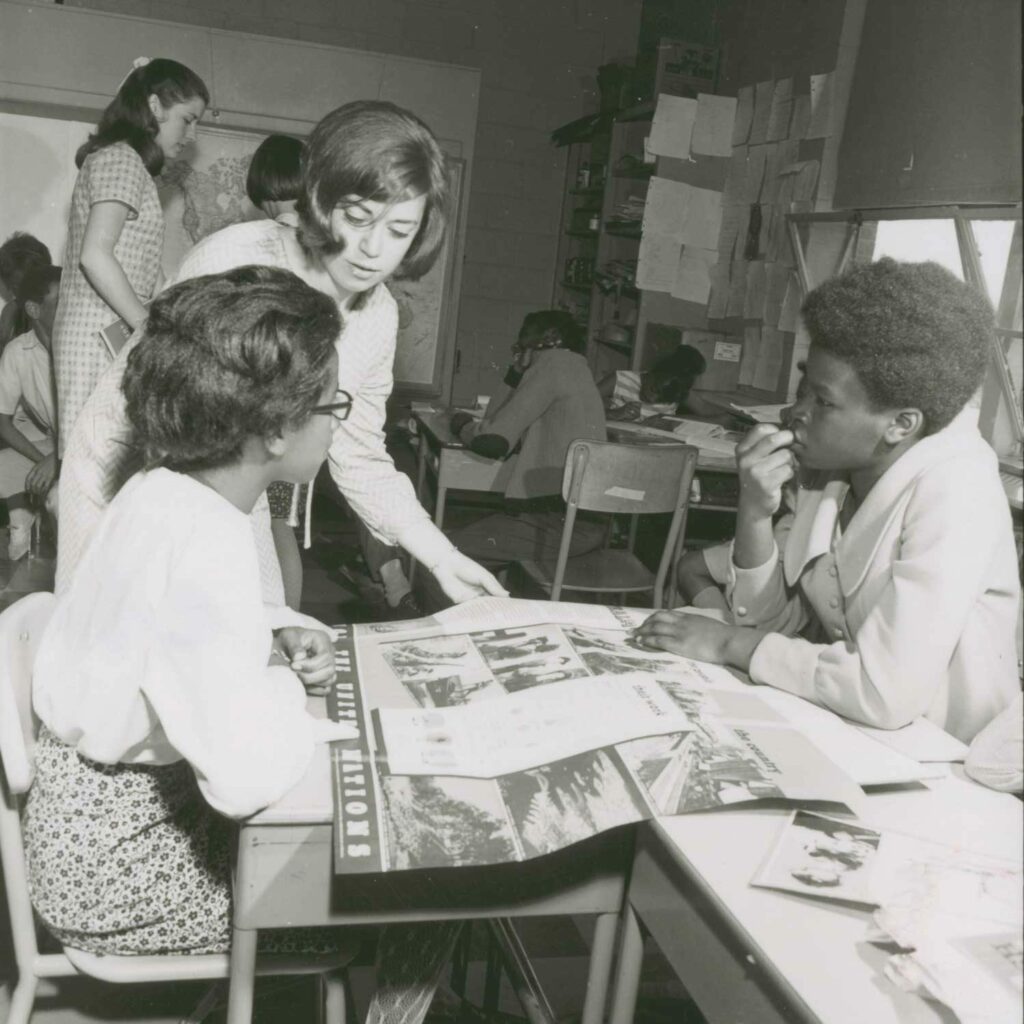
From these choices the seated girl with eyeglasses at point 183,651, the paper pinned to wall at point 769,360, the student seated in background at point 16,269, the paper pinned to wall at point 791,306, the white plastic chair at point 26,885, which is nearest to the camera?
the seated girl with eyeglasses at point 183,651

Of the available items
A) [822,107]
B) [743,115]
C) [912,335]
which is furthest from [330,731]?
[743,115]

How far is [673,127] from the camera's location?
4.95 m

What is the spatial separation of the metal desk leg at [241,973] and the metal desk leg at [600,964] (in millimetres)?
351

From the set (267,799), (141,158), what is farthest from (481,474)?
(267,799)

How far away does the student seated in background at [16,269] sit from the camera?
377cm

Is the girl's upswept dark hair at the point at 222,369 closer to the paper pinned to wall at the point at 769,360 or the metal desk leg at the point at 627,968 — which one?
the metal desk leg at the point at 627,968

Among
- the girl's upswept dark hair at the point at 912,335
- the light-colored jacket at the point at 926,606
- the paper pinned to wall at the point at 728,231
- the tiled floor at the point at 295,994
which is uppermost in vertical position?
the paper pinned to wall at the point at 728,231

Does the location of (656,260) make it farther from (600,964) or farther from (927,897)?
(927,897)

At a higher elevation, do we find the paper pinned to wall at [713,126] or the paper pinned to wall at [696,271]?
the paper pinned to wall at [713,126]

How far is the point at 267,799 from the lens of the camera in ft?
3.21

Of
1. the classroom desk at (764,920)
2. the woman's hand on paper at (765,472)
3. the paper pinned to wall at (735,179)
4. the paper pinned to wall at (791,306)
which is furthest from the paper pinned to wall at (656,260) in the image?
the classroom desk at (764,920)

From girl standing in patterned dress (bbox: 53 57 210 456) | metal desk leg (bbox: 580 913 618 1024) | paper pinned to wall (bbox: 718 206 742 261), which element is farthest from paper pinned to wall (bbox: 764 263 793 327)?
metal desk leg (bbox: 580 913 618 1024)

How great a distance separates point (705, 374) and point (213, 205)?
2.35m

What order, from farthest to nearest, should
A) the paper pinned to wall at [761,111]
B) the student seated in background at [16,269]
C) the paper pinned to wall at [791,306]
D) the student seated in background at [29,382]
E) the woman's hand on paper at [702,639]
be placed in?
the paper pinned to wall at [761,111] < the paper pinned to wall at [791,306] < the student seated in background at [16,269] < the student seated in background at [29,382] < the woman's hand on paper at [702,639]
